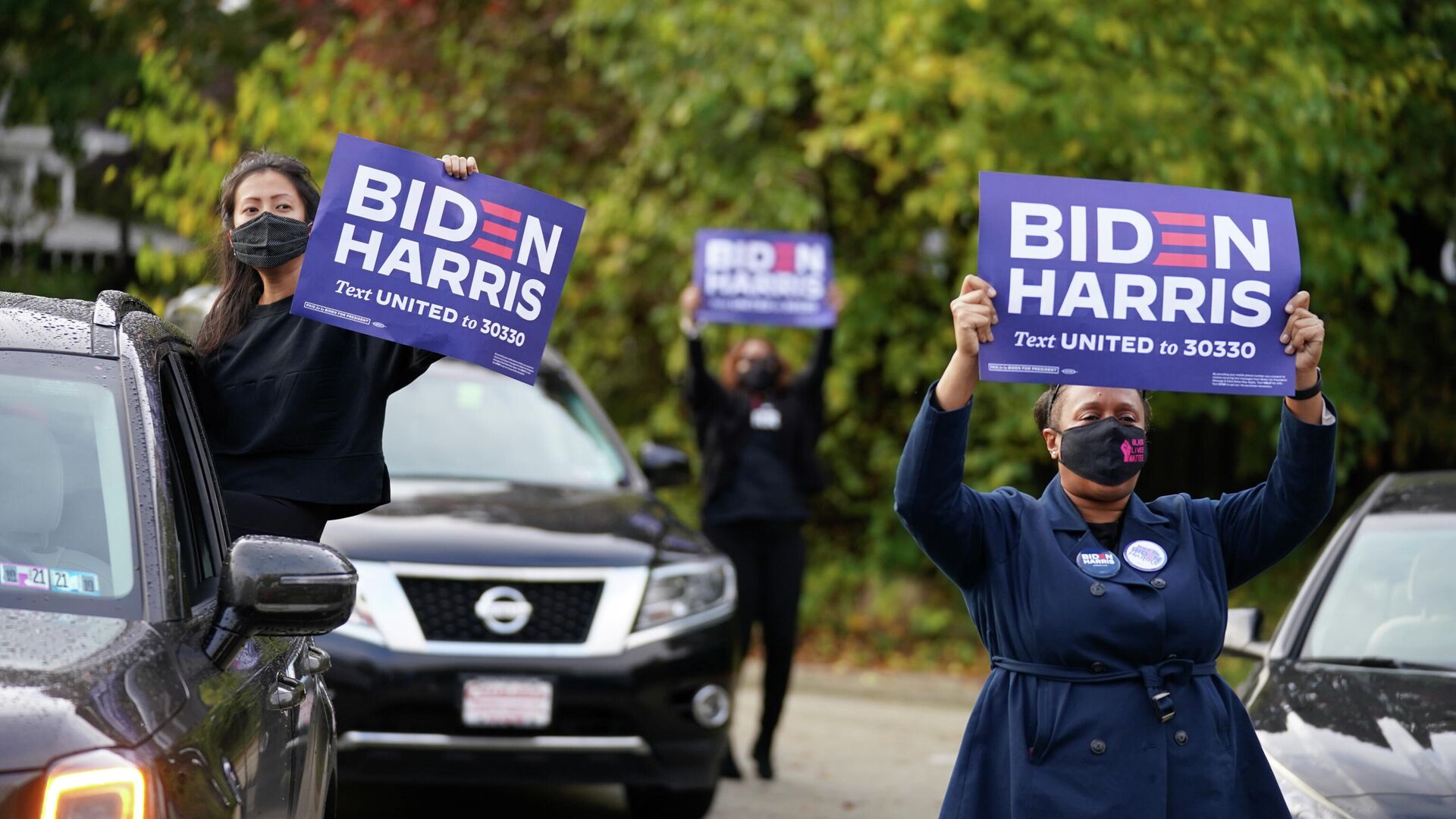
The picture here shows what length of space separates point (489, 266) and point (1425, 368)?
9673 millimetres

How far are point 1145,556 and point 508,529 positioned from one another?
3.76 meters

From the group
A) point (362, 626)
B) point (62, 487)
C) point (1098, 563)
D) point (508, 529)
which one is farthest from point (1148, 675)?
point (508, 529)

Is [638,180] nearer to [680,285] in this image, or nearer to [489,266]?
[680,285]

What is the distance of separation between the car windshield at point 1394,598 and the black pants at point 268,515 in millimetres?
2982

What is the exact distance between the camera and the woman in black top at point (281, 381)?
4.18 meters

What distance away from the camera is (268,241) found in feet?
14.4

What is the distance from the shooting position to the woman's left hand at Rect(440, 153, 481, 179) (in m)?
4.64

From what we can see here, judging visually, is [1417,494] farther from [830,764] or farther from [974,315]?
[830,764]

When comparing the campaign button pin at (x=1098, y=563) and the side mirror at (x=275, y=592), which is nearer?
the side mirror at (x=275, y=592)

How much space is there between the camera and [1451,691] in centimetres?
502

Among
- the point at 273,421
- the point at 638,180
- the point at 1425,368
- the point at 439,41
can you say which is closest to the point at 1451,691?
the point at 273,421

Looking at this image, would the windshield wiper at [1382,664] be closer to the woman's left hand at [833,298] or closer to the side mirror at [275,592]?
the side mirror at [275,592]

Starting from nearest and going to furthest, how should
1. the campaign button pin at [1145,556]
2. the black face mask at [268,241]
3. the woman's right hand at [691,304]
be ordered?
the campaign button pin at [1145,556]
the black face mask at [268,241]
the woman's right hand at [691,304]

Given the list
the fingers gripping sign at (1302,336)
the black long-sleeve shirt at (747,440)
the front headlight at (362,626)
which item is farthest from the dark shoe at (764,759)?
the fingers gripping sign at (1302,336)
